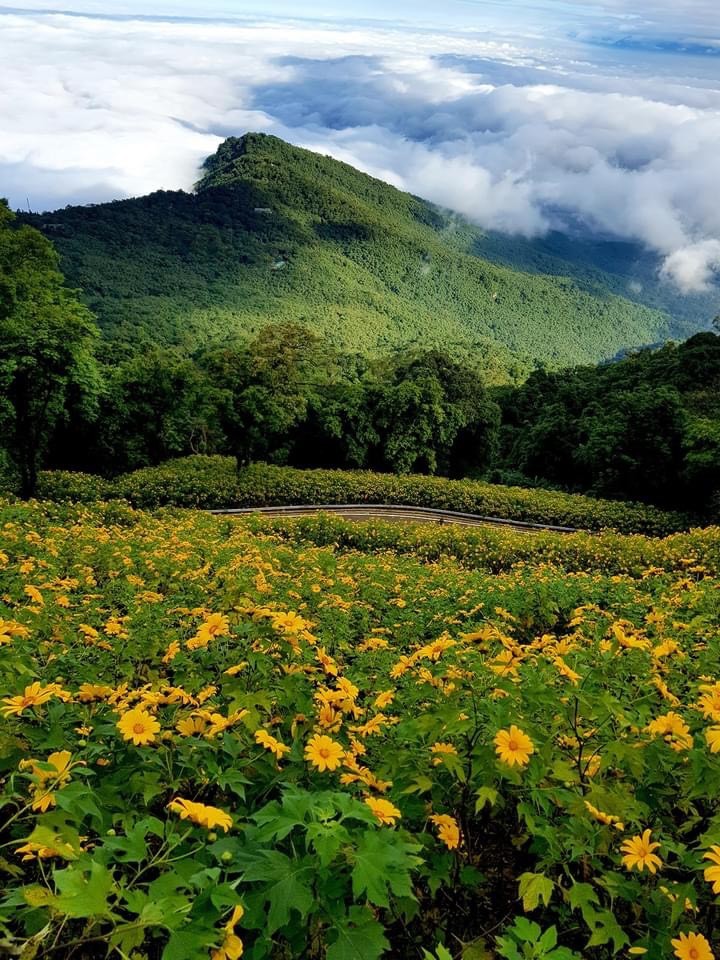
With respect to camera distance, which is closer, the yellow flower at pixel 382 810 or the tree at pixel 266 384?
the yellow flower at pixel 382 810

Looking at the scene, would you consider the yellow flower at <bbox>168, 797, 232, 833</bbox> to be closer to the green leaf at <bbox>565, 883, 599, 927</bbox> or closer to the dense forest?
the green leaf at <bbox>565, 883, 599, 927</bbox>

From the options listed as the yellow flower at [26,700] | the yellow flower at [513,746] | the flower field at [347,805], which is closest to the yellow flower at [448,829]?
the flower field at [347,805]

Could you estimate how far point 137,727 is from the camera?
203 cm

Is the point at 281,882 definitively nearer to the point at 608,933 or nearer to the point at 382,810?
the point at 382,810

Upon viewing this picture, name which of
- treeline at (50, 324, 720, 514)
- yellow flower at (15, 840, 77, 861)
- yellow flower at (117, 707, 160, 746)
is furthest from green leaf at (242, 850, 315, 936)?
treeline at (50, 324, 720, 514)

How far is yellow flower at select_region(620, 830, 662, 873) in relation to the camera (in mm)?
1833

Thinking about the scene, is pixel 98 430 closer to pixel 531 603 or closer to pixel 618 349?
pixel 531 603

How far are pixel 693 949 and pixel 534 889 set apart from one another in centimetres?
40

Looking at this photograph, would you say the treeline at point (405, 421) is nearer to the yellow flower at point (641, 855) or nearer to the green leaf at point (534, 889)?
the yellow flower at point (641, 855)

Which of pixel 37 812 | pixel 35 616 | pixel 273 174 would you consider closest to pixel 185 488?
pixel 35 616

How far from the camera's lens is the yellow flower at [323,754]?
6.51 feet

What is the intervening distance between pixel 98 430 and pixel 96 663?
27.5 meters

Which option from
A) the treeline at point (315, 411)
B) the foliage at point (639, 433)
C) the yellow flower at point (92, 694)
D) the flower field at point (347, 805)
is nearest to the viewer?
the flower field at point (347, 805)

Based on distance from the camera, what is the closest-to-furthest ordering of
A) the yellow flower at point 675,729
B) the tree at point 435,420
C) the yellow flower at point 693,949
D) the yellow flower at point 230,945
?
1. the yellow flower at point 230,945
2. the yellow flower at point 693,949
3. the yellow flower at point 675,729
4. the tree at point 435,420
